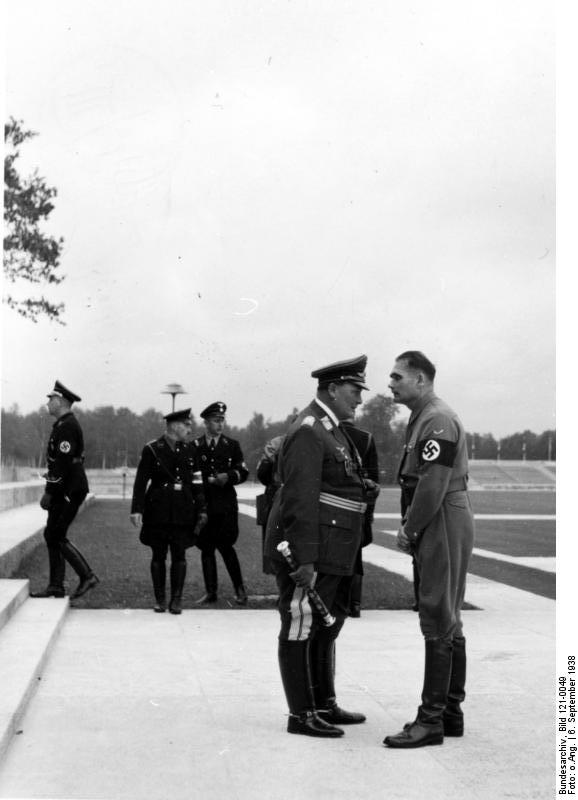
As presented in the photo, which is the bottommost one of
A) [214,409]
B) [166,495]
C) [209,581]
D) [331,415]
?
[209,581]

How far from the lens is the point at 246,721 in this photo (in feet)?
18.6

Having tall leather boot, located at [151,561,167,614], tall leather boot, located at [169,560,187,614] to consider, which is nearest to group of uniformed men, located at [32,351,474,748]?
tall leather boot, located at [169,560,187,614]

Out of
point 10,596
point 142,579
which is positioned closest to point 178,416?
point 10,596

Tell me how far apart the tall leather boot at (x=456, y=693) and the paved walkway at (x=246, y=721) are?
0.08 meters

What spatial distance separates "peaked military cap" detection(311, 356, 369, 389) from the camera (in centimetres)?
545

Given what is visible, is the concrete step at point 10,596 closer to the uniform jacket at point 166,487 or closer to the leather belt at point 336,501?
the uniform jacket at point 166,487

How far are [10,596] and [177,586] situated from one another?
156 cm

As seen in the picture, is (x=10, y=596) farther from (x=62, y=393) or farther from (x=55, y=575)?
(x=62, y=393)

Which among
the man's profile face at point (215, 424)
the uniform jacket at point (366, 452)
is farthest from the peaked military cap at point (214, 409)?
the uniform jacket at point (366, 452)

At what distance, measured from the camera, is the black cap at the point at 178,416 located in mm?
9374

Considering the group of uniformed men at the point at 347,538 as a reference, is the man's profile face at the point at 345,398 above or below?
above

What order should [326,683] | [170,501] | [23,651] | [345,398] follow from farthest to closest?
[170,501] < [23,651] < [326,683] < [345,398]

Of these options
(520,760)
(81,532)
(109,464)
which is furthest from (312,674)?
(109,464)

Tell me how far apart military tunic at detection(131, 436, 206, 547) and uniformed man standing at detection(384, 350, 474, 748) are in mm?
4168
